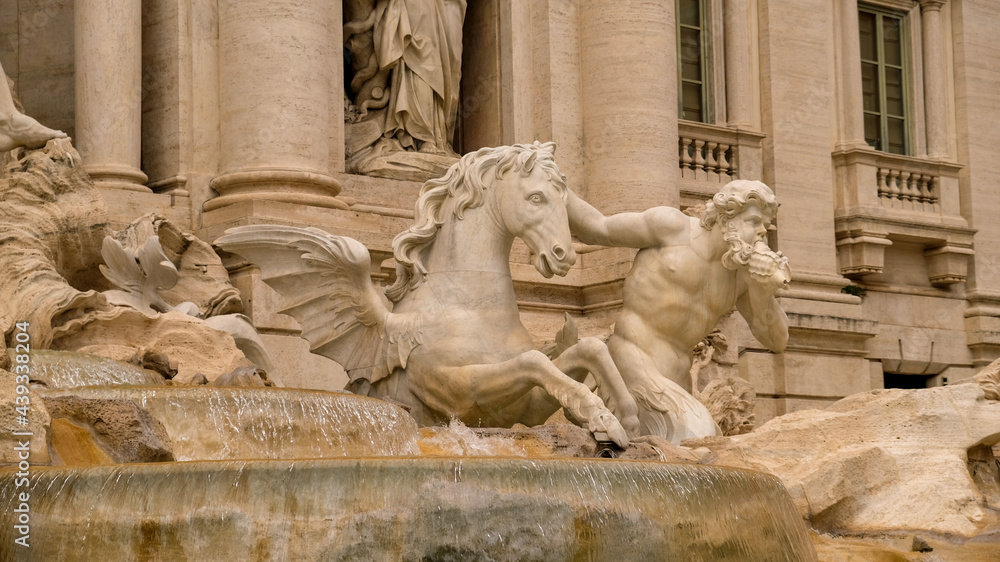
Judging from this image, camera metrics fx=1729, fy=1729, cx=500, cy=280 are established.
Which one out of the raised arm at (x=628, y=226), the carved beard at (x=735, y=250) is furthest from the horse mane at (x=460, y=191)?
the carved beard at (x=735, y=250)

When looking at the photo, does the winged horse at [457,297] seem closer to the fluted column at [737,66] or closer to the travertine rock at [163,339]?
the travertine rock at [163,339]

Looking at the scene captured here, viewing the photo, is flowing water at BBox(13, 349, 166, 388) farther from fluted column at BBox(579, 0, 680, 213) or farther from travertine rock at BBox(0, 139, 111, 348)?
fluted column at BBox(579, 0, 680, 213)

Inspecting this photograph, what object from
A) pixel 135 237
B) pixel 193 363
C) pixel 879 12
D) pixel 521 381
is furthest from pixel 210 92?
pixel 879 12

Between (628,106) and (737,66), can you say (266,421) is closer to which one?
(628,106)

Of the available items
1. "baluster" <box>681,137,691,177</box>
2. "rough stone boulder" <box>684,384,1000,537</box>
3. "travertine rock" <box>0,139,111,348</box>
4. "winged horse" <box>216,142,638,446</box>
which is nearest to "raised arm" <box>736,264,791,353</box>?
"rough stone boulder" <box>684,384,1000,537</box>

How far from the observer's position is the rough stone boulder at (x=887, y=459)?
27.3ft

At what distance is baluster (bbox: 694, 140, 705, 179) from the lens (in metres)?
16.5

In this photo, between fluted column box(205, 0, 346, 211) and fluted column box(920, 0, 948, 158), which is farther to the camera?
fluted column box(920, 0, 948, 158)

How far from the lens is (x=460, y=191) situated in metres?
9.34

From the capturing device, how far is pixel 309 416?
797 centimetres

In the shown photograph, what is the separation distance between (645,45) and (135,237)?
220 inches

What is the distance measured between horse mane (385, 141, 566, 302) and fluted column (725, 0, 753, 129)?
7.94 m

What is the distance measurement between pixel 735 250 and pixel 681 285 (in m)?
0.43

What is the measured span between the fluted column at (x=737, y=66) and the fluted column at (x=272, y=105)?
5.67m
